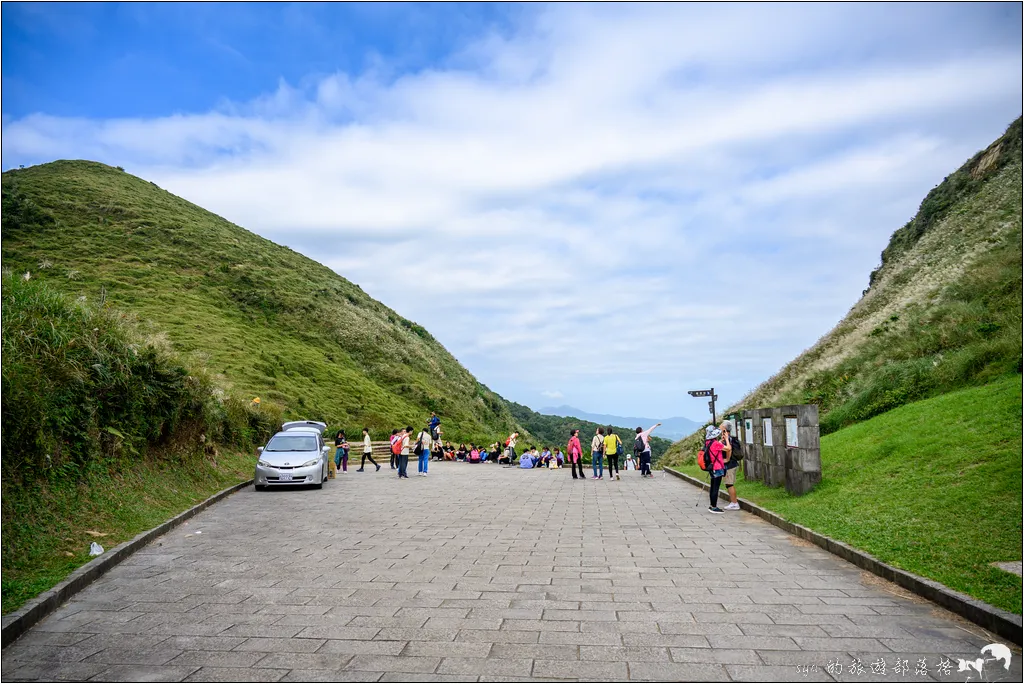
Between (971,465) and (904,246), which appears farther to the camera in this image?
(904,246)

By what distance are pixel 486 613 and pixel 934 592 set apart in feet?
13.0

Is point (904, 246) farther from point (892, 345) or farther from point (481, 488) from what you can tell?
point (481, 488)

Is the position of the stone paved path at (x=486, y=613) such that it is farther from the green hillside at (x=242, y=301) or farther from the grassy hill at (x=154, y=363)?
the green hillside at (x=242, y=301)

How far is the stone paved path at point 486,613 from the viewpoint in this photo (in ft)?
16.3

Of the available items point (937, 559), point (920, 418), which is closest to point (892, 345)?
point (920, 418)

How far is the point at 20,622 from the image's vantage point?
5844 millimetres

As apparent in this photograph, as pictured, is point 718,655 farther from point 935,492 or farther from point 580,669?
point 935,492

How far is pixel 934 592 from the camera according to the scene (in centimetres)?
657

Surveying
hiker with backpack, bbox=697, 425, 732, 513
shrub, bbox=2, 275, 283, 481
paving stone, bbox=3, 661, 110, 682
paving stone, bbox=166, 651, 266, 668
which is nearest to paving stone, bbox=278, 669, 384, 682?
paving stone, bbox=166, 651, 266, 668

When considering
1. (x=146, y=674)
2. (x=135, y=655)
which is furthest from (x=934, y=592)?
(x=135, y=655)

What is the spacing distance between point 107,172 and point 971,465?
101240mm

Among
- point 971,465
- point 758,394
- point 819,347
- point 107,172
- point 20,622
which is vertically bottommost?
point 20,622

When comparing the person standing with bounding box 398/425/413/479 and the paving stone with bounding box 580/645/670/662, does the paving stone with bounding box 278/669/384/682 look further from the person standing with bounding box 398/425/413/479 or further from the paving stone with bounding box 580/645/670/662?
the person standing with bounding box 398/425/413/479

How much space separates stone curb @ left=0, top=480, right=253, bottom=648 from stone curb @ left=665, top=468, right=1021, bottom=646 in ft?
24.3
